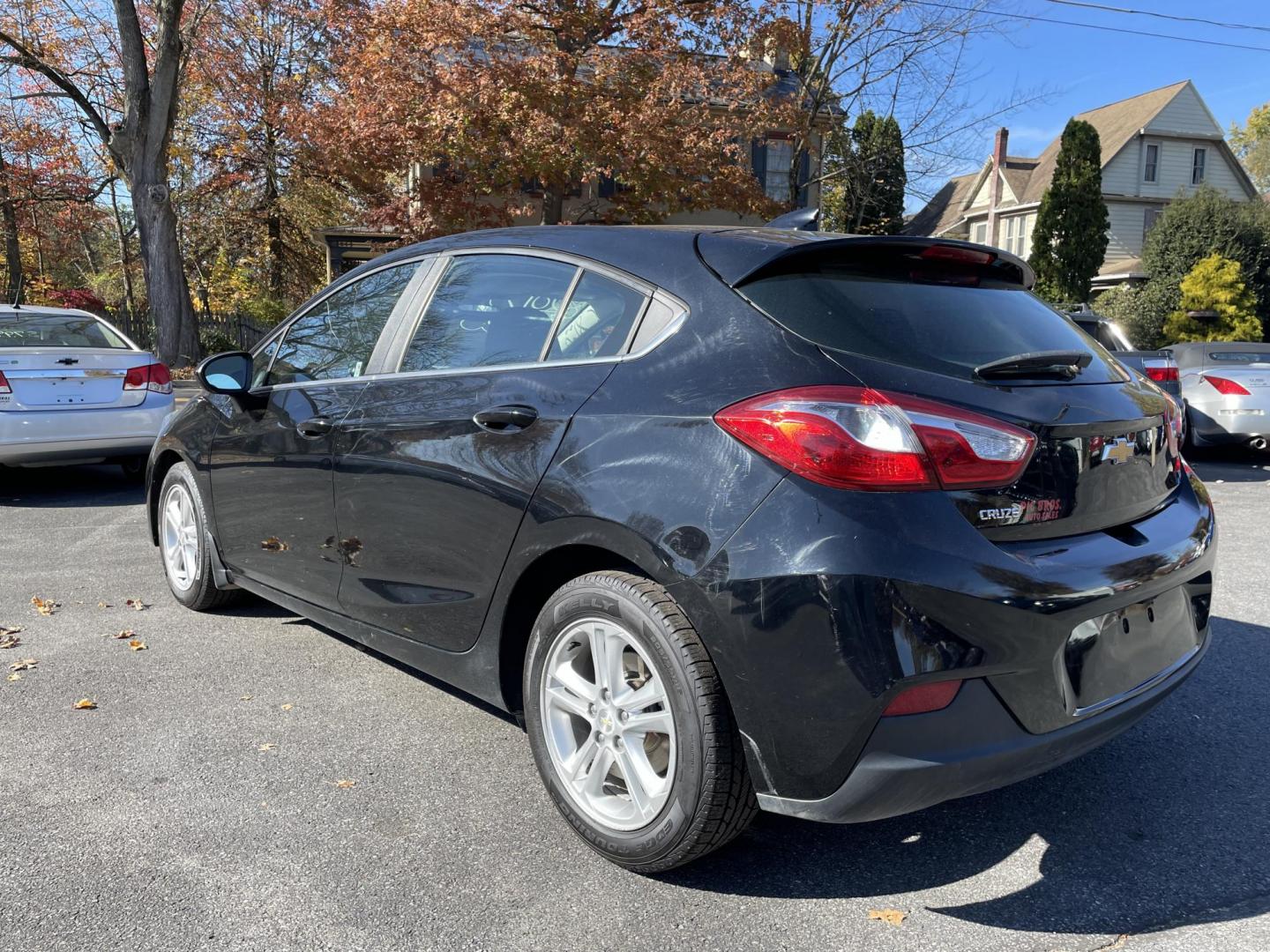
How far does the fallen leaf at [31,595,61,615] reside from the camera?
15.8 ft

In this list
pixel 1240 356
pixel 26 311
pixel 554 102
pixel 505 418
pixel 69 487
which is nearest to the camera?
pixel 505 418

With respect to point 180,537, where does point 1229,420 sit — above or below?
below

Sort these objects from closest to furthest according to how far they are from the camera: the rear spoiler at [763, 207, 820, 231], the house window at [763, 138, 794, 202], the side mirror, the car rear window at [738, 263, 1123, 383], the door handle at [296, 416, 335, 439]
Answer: the car rear window at [738, 263, 1123, 383]
the rear spoiler at [763, 207, 820, 231]
the door handle at [296, 416, 335, 439]
the side mirror
the house window at [763, 138, 794, 202]

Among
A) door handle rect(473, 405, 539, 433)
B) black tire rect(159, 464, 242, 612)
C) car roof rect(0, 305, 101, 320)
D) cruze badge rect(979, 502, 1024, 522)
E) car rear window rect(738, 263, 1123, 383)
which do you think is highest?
car roof rect(0, 305, 101, 320)

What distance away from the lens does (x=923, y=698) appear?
2076 millimetres

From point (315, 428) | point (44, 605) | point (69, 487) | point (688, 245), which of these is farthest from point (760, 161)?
point (688, 245)

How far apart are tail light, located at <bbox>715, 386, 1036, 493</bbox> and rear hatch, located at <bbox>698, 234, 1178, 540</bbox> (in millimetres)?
39

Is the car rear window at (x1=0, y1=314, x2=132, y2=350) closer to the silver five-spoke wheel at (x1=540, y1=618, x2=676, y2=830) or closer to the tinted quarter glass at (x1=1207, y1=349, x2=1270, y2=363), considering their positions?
the silver five-spoke wheel at (x1=540, y1=618, x2=676, y2=830)

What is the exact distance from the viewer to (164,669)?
4012 mm

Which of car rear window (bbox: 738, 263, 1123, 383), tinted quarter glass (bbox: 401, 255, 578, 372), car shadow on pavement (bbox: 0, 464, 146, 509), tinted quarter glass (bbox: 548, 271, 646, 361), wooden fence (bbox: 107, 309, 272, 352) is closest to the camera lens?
car rear window (bbox: 738, 263, 1123, 383)

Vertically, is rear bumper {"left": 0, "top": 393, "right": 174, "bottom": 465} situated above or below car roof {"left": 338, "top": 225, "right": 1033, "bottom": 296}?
below

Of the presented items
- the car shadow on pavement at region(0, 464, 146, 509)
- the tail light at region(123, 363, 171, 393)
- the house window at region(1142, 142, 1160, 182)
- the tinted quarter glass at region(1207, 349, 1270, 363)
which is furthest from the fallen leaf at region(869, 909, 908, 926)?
the house window at region(1142, 142, 1160, 182)

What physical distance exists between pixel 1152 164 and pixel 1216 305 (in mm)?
15797

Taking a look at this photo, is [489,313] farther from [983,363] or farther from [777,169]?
[777,169]
